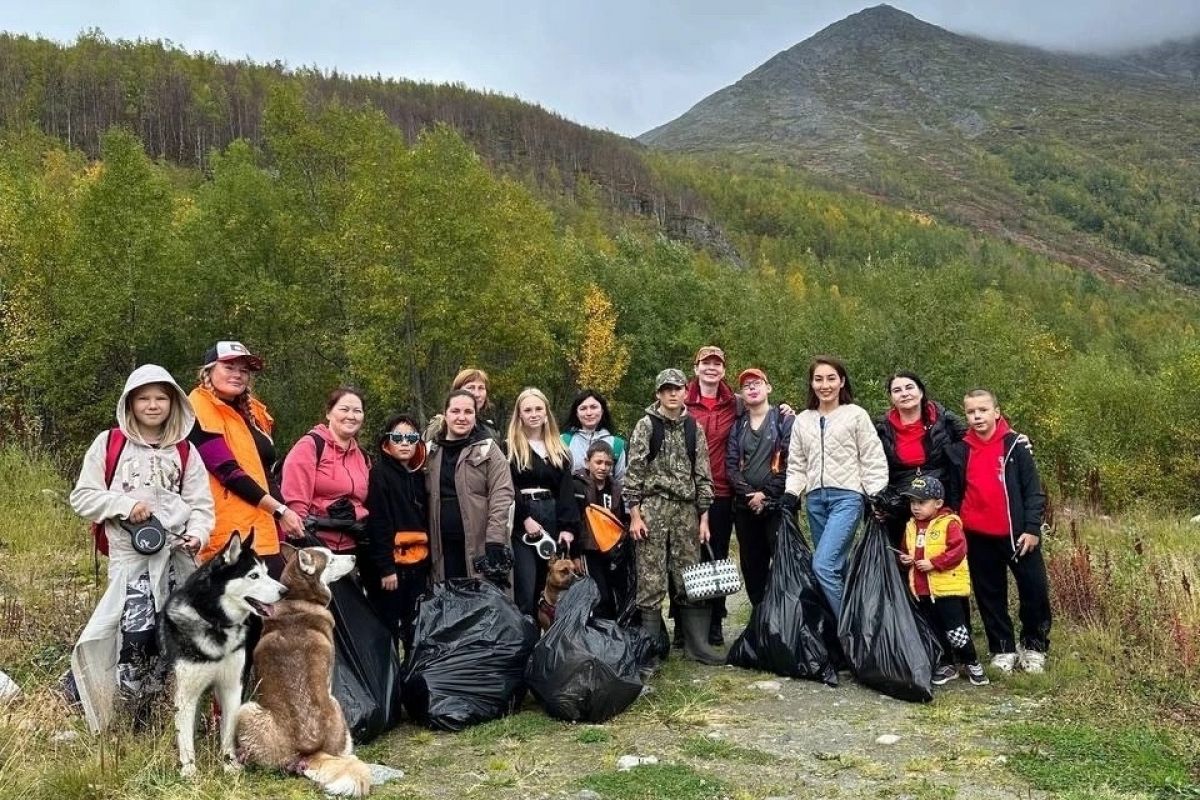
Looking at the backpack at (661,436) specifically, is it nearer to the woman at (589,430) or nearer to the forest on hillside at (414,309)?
the woman at (589,430)

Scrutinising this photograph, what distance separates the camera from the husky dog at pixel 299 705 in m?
3.35

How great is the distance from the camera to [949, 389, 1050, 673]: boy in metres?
4.80

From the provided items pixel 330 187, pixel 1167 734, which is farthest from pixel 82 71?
pixel 1167 734

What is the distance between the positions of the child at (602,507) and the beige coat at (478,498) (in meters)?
0.64

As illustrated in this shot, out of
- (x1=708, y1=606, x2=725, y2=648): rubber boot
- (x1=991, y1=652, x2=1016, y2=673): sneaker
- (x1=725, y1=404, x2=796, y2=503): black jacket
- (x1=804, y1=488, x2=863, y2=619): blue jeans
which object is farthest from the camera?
→ (x1=708, y1=606, x2=725, y2=648): rubber boot

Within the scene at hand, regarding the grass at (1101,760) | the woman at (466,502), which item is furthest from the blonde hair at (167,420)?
the grass at (1101,760)

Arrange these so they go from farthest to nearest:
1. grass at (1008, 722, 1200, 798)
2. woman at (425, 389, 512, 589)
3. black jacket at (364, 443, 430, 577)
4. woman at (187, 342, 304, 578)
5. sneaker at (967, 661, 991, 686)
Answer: sneaker at (967, 661, 991, 686) → woman at (425, 389, 512, 589) → black jacket at (364, 443, 430, 577) → woman at (187, 342, 304, 578) → grass at (1008, 722, 1200, 798)

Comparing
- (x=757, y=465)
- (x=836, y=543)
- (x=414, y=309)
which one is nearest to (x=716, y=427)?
(x=757, y=465)

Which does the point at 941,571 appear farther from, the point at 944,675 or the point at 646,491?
the point at 646,491

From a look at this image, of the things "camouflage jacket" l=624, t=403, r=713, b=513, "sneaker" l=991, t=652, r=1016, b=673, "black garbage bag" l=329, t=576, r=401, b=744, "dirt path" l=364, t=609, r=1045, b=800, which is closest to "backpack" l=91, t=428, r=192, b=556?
"black garbage bag" l=329, t=576, r=401, b=744

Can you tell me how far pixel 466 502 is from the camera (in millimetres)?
4578

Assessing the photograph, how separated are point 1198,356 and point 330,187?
78.5 ft

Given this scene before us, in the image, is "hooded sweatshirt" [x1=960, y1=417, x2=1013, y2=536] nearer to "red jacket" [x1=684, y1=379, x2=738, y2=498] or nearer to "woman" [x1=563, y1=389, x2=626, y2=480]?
"red jacket" [x1=684, y1=379, x2=738, y2=498]

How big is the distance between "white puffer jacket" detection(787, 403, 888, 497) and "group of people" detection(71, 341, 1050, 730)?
1 cm
